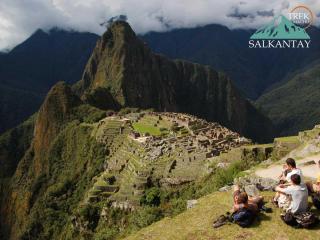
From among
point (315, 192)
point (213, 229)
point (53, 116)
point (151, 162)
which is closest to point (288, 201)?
point (315, 192)

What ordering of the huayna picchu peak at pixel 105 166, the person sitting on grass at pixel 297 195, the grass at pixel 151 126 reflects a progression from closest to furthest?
the person sitting on grass at pixel 297 195 → the huayna picchu peak at pixel 105 166 → the grass at pixel 151 126

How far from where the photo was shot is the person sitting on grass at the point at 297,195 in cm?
1686

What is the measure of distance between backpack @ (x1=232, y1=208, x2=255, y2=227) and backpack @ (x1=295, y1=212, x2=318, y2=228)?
1690mm

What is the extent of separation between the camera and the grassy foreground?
1691cm

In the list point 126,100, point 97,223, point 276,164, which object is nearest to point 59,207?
point 97,223

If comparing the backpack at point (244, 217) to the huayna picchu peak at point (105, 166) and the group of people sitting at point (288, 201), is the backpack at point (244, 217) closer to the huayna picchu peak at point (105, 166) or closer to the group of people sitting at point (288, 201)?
the group of people sitting at point (288, 201)

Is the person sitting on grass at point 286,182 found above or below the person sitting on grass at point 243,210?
above

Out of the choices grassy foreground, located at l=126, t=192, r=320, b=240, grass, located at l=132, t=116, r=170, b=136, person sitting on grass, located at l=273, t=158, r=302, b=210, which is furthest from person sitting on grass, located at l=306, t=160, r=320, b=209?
grass, located at l=132, t=116, r=170, b=136

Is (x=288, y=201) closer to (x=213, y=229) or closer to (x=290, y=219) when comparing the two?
(x=290, y=219)

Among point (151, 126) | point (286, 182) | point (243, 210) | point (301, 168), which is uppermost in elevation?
point (151, 126)

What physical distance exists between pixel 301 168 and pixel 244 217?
7.34 metres

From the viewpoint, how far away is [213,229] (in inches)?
719

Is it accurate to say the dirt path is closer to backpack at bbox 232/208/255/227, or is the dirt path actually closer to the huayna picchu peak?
the huayna picchu peak

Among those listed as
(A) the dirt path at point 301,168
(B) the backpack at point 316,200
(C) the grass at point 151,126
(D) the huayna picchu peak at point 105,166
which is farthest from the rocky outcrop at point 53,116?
(B) the backpack at point 316,200
